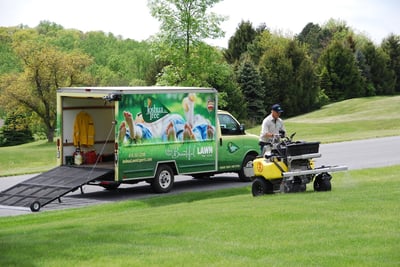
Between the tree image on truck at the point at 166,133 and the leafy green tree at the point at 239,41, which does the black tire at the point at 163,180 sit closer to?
the tree image on truck at the point at 166,133

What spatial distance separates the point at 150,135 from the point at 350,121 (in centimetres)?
3602

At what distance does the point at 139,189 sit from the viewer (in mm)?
20562

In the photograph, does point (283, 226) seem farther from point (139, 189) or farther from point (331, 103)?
point (331, 103)

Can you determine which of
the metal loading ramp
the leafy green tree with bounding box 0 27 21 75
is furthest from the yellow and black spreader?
the leafy green tree with bounding box 0 27 21 75

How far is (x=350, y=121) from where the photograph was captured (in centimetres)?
5338

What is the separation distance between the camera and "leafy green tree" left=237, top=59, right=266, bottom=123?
57.4 m

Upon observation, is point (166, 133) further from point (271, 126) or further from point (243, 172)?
point (271, 126)

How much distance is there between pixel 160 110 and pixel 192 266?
416 inches

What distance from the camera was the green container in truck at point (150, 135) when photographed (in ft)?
61.2

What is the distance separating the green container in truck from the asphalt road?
1.17 feet

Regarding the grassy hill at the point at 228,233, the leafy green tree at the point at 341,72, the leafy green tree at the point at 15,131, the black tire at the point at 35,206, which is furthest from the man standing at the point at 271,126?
the leafy green tree at the point at 341,72

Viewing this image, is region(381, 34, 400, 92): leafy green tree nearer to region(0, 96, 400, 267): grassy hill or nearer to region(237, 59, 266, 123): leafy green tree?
region(237, 59, 266, 123): leafy green tree

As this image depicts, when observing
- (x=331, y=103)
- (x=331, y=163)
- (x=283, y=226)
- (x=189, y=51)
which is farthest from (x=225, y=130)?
(x=331, y=103)

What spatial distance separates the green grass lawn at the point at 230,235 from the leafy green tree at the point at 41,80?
4160 cm
